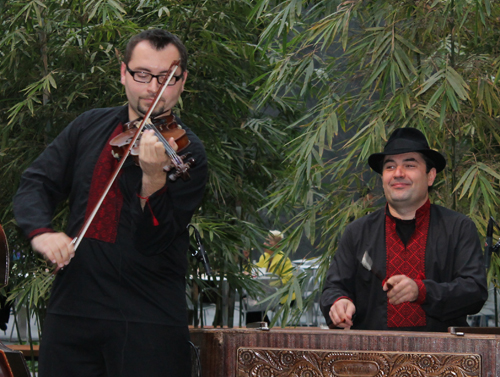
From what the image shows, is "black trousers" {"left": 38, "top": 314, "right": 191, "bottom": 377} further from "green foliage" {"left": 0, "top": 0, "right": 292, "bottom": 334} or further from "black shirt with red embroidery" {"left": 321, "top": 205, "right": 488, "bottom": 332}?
"green foliage" {"left": 0, "top": 0, "right": 292, "bottom": 334}

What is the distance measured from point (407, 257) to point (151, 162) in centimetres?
122

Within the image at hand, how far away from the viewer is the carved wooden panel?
1.84 meters

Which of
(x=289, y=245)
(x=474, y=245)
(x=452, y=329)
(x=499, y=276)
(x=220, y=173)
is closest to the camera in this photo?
(x=452, y=329)

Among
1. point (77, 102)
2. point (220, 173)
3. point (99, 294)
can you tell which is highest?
point (77, 102)

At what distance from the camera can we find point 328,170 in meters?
4.21

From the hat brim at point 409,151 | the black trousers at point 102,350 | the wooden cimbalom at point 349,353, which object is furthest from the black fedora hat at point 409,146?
the black trousers at point 102,350

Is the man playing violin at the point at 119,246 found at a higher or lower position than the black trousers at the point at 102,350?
higher

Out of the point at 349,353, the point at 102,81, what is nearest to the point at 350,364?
the point at 349,353

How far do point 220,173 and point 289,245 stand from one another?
0.62 m

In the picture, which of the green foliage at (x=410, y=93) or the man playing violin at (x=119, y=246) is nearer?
the man playing violin at (x=119, y=246)

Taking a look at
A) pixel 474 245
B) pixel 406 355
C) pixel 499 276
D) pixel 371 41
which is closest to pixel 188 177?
pixel 406 355

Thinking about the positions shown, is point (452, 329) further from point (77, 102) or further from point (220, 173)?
point (77, 102)

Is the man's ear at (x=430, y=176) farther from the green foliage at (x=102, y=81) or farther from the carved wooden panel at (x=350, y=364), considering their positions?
the green foliage at (x=102, y=81)

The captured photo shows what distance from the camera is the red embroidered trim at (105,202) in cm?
193
